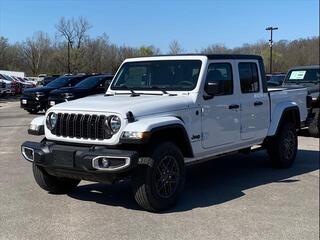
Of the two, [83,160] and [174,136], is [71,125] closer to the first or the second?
[83,160]

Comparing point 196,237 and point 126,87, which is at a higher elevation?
point 126,87

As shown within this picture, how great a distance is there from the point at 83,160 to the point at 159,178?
95cm

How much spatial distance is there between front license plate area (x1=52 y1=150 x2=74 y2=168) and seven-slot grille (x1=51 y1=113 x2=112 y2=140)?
0.30 metres

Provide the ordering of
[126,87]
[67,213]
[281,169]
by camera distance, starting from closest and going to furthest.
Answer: [67,213], [126,87], [281,169]

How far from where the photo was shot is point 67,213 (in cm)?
604

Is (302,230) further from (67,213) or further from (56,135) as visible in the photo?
(56,135)

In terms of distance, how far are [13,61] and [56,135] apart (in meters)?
111

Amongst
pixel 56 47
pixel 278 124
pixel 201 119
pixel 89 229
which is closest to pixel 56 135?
pixel 89 229

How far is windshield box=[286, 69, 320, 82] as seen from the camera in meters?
15.3

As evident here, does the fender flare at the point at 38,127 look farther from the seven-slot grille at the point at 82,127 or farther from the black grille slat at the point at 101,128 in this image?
the black grille slat at the point at 101,128

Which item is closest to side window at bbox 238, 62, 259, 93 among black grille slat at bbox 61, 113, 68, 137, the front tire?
the front tire

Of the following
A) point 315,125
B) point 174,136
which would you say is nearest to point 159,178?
point 174,136

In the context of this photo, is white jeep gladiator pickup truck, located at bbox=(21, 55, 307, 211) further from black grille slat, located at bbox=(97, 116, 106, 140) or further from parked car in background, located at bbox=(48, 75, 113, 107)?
parked car in background, located at bbox=(48, 75, 113, 107)

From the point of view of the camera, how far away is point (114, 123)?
5.93m
